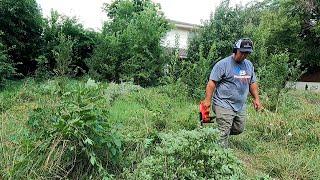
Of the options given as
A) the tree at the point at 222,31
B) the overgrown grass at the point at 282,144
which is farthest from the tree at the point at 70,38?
the overgrown grass at the point at 282,144

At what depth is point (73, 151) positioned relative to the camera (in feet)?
13.4

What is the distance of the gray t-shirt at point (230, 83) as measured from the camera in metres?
5.34

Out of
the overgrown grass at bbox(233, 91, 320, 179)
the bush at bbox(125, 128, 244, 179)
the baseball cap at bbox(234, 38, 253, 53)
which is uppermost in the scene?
the baseball cap at bbox(234, 38, 253, 53)

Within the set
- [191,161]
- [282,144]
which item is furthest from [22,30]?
[191,161]

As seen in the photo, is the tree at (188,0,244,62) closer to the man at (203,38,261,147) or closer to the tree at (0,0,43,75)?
the tree at (0,0,43,75)

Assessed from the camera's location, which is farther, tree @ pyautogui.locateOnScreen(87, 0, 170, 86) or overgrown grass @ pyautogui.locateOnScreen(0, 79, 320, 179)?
tree @ pyautogui.locateOnScreen(87, 0, 170, 86)

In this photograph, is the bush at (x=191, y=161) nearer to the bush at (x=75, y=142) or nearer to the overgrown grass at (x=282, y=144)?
the bush at (x=75, y=142)

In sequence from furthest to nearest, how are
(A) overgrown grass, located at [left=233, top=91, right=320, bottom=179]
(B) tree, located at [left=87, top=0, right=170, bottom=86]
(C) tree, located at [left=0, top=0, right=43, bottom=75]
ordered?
(B) tree, located at [left=87, top=0, right=170, bottom=86]
(C) tree, located at [left=0, top=0, right=43, bottom=75]
(A) overgrown grass, located at [left=233, top=91, right=320, bottom=179]

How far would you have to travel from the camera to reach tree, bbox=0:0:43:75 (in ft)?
46.1

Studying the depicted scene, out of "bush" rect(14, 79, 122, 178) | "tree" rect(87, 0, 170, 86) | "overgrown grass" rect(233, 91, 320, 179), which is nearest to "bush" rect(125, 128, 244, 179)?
"bush" rect(14, 79, 122, 178)

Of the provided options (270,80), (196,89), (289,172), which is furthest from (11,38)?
(289,172)

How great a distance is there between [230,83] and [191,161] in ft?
6.20

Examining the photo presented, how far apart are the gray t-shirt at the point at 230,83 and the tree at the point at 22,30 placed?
9.64 metres

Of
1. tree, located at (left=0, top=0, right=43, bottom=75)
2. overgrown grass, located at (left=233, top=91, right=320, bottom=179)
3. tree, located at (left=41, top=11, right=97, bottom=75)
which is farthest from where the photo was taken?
tree, located at (left=41, top=11, right=97, bottom=75)
